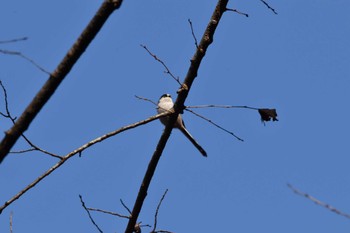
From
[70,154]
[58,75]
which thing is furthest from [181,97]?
[58,75]

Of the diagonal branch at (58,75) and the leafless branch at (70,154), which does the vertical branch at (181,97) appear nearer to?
the leafless branch at (70,154)

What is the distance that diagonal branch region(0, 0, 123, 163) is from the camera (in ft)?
7.35

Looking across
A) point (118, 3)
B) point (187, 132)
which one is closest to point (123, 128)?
point (118, 3)

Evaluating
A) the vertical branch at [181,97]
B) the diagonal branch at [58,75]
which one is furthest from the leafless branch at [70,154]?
the diagonal branch at [58,75]

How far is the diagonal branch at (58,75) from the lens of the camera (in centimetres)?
224

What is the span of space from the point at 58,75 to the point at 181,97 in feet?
6.32

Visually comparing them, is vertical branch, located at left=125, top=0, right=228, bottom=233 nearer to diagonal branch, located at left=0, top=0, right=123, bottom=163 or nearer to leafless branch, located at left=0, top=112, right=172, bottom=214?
leafless branch, located at left=0, top=112, right=172, bottom=214

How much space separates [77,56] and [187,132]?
14.8 feet

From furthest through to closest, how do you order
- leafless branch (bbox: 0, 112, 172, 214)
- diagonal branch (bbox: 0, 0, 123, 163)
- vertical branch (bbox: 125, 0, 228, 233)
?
vertical branch (bbox: 125, 0, 228, 233) < leafless branch (bbox: 0, 112, 172, 214) < diagonal branch (bbox: 0, 0, 123, 163)

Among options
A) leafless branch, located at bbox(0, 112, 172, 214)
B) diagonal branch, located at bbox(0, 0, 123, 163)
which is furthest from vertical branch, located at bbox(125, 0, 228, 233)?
diagonal branch, located at bbox(0, 0, 123, 163)

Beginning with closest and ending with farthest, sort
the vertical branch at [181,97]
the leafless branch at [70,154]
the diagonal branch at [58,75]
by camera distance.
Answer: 1. the diagonal branch at [58,75]
2. the leafless branch at [70,154]
3. the vertical branch at [181,97]

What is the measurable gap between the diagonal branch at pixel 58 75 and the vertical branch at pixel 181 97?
1805 millimetres

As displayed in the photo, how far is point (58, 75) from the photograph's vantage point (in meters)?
2.27

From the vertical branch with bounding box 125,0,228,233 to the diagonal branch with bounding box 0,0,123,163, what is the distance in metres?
1.80
